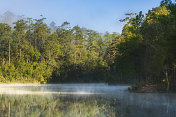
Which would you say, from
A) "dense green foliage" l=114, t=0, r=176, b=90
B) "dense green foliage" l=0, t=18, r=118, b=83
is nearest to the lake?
"dense green foliage" l=114, t=0, r=176, b=90

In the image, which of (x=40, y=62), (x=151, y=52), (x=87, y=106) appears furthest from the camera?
(x=40, y=62)

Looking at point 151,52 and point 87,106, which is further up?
point 151,52

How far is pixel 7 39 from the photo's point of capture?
93188 millimetres

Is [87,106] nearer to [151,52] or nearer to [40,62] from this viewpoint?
[151,52]

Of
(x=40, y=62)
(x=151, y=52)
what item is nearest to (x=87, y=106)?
(x=151, y=52)

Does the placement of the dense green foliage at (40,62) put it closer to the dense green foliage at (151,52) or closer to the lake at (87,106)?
the dense green foliage at (151,52)

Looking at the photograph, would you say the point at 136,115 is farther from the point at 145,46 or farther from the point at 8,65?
the point at 8,65

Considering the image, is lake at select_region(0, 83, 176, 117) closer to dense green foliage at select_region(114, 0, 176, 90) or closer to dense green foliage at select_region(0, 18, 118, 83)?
dense green foliage at select_region(114, 0, 176, 90)

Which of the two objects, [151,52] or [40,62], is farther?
[40,62]

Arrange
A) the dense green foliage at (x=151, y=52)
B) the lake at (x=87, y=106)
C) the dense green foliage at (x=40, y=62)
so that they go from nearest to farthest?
1. the lake at (x=87, y=106)
2. the dense green foliage at (x=151, y=52)
3. the dense green foliage at (x=40, y=62)

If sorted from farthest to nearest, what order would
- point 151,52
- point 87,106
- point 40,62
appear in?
1. point 40,62
2. point 151,52
3. point 87,106

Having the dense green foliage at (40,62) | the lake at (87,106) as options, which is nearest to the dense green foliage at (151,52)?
the lake at (87,106)

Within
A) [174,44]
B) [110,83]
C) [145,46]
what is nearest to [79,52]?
[110,83]

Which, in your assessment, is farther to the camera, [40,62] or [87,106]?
[40,62]
